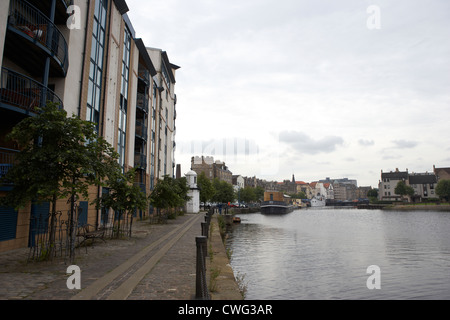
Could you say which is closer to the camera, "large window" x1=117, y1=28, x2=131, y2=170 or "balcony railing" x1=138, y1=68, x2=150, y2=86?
"large window" x1=117, y1=28, x2=131, y2=170

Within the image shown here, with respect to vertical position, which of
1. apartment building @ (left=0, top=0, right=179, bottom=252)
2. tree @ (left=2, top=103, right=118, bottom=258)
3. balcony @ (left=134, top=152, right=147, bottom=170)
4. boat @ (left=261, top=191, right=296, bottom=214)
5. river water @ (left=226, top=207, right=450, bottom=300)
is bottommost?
river water @ (left=226, top=207, right=450, bottom=300)

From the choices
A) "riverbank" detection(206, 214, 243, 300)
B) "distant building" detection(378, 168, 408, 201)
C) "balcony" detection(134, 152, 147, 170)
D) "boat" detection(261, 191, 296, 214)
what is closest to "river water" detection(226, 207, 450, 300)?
"riverbank" detection(206, 214, 243, 300)

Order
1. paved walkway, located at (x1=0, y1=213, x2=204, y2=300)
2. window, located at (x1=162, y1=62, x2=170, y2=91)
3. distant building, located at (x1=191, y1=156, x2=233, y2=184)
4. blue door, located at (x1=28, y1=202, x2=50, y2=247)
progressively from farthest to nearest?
distant building, located at (x1=191, y1=156, x2=233, y2=184) < window, located at (x1=162, y1=62, x2=170, y2=91) < blue door, located at (x1=28, y1=202, x2=50, y2=247) < paved walkway, located at (x1=0, y1=213, x2=204, y2=300)

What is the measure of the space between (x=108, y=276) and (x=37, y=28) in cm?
1050

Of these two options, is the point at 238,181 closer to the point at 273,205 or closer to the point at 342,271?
the point at 273,205

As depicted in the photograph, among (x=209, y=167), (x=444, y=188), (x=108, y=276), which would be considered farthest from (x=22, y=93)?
(x=444, y=188)

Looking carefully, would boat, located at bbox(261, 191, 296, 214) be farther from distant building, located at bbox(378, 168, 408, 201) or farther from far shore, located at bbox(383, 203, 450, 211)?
distant building, located at bbox(378, 168, 408, 201)

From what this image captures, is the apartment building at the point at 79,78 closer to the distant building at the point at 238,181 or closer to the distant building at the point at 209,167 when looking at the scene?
the distant building at the point at 209,167

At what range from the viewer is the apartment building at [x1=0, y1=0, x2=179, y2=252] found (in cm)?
1091

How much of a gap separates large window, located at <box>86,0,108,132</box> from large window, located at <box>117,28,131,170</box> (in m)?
4.13

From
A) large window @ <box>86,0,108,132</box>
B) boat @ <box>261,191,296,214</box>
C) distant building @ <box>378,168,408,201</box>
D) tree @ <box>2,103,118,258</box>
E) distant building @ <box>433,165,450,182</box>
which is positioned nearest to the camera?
tree @ <box>2,103,118,258</box>

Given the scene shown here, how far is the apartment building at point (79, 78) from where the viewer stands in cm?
1091
